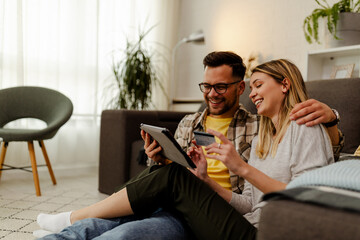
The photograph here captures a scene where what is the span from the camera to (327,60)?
254 cm

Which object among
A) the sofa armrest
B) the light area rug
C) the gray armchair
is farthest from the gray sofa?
the gray armchair

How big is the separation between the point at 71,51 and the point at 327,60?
Result: 89.1 inches

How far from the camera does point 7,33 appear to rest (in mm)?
2842

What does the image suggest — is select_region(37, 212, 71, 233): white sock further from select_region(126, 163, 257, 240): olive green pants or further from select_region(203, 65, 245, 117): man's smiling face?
select_region(203, 65, 245, 117): man's smiling face

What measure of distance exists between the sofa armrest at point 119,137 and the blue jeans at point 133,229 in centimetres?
113

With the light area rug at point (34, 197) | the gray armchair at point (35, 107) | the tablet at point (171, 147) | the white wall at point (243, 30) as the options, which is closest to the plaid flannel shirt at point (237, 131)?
the tablet at point (171, 147)

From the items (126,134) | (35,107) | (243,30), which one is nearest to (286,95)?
(126,134)

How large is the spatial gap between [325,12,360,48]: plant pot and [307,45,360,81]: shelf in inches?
2.6

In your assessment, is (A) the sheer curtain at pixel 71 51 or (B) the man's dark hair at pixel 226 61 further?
(A) the sheer curtain at pixel 71 51

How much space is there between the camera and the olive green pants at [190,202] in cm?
98

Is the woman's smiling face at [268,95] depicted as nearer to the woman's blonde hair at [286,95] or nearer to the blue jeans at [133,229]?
the woman's blonde hair at [286,95]

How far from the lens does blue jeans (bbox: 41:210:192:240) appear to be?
3.27ft

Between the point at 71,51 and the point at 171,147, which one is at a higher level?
the point at 71,51

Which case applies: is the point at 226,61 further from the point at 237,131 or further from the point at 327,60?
the point at 327,60
